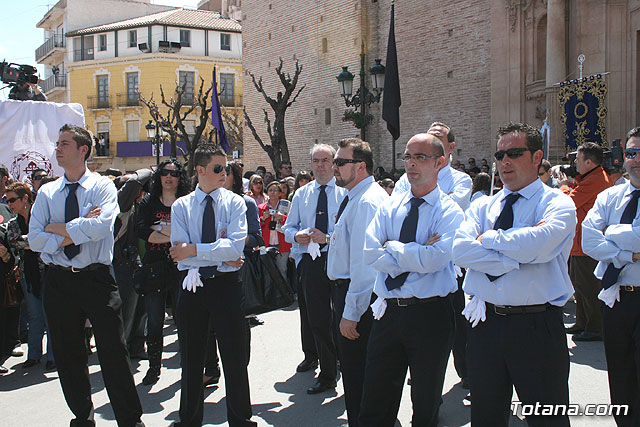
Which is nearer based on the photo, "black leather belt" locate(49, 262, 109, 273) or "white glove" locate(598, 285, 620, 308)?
"white glove" locate(598, 285, 620, 308)

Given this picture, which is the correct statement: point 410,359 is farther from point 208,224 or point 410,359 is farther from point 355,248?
point 208,224

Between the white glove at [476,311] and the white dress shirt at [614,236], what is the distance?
1.35 metres

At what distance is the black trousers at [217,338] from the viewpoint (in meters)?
4.53

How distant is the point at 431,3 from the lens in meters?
22.5

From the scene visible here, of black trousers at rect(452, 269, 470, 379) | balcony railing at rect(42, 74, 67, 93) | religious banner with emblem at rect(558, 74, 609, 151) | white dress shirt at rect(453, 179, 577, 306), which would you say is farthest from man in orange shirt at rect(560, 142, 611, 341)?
balcony railing at rect(42, 74, 67, 93)

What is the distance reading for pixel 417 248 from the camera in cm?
362

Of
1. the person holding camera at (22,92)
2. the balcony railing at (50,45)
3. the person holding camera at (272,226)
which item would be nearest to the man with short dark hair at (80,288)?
the person holding camera at (272,226)

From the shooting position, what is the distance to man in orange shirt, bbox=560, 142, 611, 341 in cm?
719

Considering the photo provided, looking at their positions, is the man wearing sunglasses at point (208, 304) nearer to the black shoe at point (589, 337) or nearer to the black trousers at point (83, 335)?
the black trousers at point (83, 335)

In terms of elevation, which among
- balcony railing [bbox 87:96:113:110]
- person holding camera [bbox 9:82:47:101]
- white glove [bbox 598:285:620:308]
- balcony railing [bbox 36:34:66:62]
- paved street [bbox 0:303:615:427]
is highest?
balcony railing [bbox 36:34:66:62]

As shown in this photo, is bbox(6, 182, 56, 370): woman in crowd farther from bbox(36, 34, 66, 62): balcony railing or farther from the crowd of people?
bbox(36, 34, 66, 62): balcony railing

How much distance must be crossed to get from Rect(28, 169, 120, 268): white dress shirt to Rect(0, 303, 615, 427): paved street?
145cm

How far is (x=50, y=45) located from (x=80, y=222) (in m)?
57.2

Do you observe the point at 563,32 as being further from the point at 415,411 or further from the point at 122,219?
the point at 415,411
